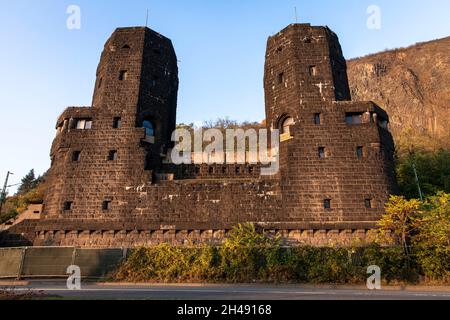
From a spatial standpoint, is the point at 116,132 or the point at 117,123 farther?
the point at 117,123

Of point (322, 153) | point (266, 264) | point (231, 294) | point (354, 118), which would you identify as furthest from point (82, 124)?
point (354, 118)

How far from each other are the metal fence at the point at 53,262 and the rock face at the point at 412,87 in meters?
69.5

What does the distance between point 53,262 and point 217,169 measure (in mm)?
11900

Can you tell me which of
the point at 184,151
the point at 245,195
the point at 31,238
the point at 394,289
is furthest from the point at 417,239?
the point at 31,238

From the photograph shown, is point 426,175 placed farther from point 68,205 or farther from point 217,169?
point 68,205

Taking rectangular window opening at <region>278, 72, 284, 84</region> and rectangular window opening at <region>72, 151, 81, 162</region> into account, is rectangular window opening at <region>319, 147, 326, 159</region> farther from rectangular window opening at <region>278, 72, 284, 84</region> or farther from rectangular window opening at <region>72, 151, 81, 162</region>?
rectangular window opening at <region>72, 151, 81, 162</region>

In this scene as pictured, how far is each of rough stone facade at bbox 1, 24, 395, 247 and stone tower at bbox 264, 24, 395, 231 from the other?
72 mm

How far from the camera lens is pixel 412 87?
8750 cm

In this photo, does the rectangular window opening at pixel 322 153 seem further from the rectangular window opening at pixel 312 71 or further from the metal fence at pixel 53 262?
the metal fence at pixel 53 262

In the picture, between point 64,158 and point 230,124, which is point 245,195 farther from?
point 230,124

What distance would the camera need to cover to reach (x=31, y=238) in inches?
858

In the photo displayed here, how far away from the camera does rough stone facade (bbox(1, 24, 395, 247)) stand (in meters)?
20.4

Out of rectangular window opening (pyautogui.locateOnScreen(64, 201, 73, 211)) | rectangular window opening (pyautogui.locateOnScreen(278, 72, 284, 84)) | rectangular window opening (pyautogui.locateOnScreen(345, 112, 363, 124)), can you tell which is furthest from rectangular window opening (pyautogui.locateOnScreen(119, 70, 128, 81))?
rectangular window opening (pyautogui.locateOnScreen(345, 112, 363, 124))
